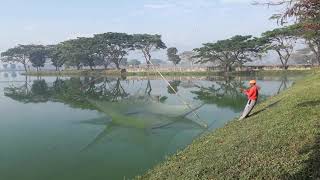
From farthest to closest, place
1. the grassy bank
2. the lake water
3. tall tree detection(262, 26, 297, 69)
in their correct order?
tall tree detection(262, 26, 297, 69)
the lake water
the grassy bank

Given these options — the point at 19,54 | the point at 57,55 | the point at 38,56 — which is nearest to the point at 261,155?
the point at 57,55

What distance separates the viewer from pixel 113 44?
8988cm

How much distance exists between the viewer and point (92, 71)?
92.6 meters

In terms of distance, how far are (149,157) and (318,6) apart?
7.83 metres

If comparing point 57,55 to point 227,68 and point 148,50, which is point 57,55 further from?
point 227,68

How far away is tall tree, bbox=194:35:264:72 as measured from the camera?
70.6 metres

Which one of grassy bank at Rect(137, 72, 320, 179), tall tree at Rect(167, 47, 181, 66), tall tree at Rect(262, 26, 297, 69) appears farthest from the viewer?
tall tree at Rect(167, 47, 181, 66)

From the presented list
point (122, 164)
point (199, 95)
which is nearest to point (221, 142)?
point (122, 164)

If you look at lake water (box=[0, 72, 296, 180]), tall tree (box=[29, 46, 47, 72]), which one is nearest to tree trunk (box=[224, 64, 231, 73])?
lake water (box=[0, 72, 296, 180])

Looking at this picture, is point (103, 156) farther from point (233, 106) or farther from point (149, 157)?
point (233, 106)

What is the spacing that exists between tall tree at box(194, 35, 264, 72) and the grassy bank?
2313 inches

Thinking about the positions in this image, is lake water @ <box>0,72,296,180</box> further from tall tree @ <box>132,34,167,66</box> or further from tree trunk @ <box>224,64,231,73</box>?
tall tree @ <box>132,34,167,66</box>

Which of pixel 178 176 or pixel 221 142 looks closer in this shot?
pixel 178 176

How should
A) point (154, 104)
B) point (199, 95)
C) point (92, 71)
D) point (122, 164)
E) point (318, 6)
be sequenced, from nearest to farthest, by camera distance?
point (318, 6), point (122, 164), point (154, 104), point (199, 95), point (92, 71)
